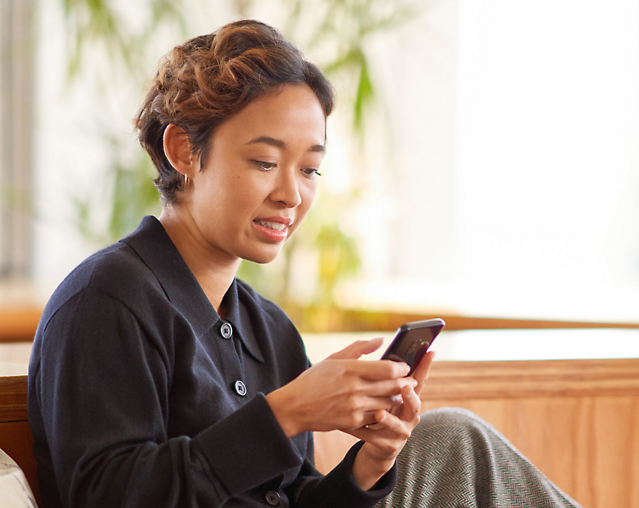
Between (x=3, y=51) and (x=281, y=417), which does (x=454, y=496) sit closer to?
(x=281, y=417)

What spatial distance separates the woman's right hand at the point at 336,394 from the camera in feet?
2.58

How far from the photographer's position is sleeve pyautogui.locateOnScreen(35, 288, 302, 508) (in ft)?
2.53

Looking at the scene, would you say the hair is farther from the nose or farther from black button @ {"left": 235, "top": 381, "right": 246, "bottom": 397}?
black button @ {"left": 235, "top": 381, "right": 246, "bottom": 397}

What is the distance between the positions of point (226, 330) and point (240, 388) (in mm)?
95

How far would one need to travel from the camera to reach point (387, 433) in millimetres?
962

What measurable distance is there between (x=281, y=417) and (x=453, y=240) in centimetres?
265

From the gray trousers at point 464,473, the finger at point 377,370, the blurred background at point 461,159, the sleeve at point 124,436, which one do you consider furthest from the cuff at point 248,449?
the blurred background at point 461,159

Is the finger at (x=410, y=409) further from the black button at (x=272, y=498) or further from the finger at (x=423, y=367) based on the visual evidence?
the black button at (x=272, y=498)

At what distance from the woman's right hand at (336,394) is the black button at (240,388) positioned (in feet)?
0.67

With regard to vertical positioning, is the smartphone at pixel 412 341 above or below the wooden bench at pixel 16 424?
above

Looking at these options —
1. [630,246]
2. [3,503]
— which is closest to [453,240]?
[630,246]

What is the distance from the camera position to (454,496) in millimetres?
1111

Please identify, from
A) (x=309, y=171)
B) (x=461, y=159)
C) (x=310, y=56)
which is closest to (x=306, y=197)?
(x=309, y=171)

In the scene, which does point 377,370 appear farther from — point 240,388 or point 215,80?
point 215,80
